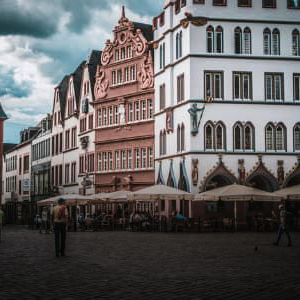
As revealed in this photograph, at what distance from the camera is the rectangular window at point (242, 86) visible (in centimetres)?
4694

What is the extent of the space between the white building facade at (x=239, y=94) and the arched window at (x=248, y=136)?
6 centimetres

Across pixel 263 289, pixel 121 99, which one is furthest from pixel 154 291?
pixel 121 99

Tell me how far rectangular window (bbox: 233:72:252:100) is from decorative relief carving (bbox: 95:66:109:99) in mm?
16768

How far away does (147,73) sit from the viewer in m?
55.2

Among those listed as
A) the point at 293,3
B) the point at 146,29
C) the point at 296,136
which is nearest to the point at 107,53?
the point at 146,29

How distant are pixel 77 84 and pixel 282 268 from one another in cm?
5677

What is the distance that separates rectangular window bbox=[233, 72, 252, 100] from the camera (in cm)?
4694

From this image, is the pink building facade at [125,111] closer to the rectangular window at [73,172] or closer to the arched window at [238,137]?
the rectangular window at [73,172]

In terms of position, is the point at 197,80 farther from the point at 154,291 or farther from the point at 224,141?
the point at 154,291

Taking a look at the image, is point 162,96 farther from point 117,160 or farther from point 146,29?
point 146,29

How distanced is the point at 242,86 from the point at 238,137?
11.8 ft

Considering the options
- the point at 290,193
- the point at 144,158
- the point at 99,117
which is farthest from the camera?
the point at 99,117

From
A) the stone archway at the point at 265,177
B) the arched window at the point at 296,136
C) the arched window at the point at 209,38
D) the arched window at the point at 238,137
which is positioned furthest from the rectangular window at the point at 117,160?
the arched window at the point at 296,136

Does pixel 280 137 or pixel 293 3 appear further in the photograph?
pixel 293 3
